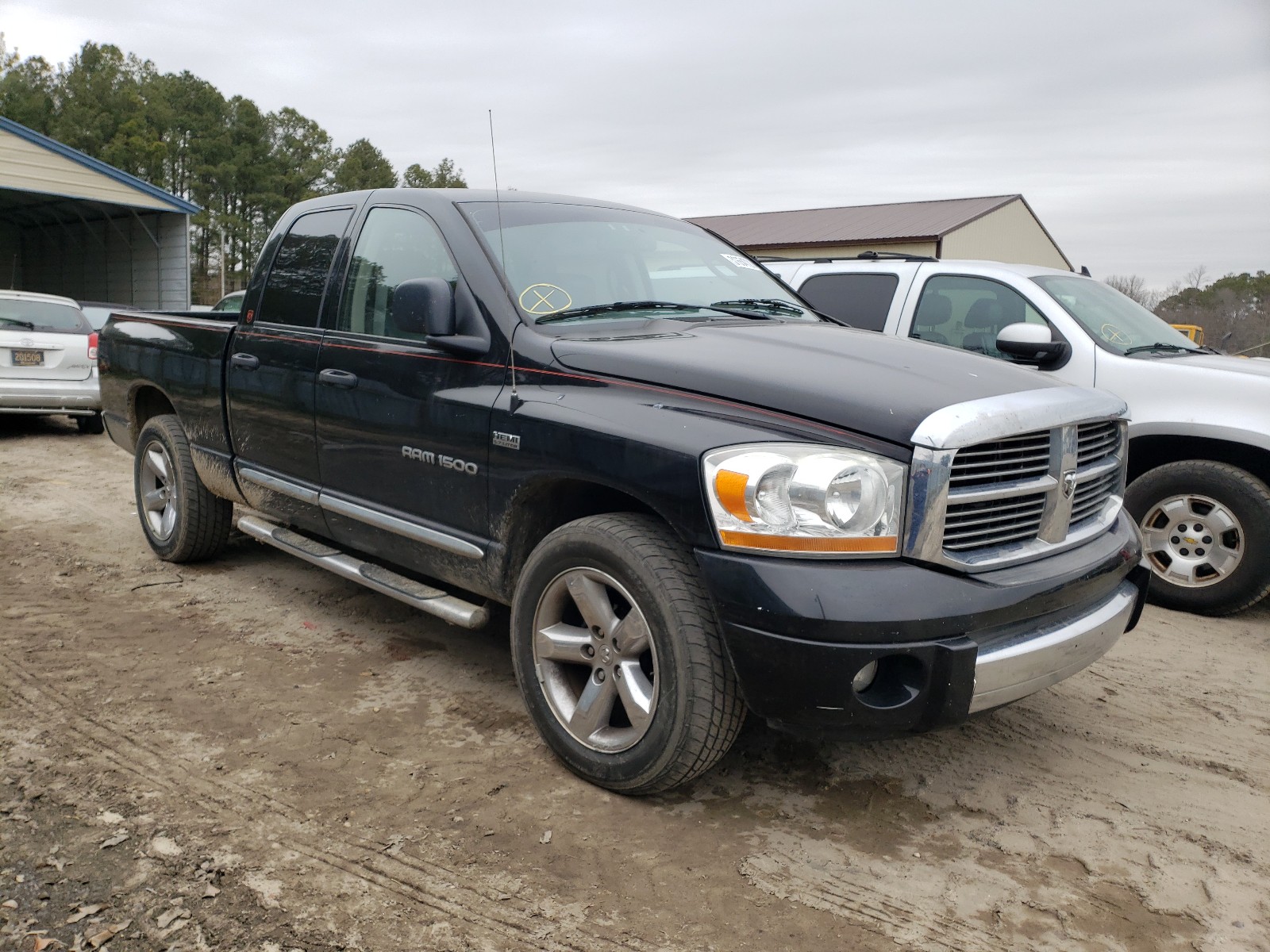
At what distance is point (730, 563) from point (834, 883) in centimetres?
89

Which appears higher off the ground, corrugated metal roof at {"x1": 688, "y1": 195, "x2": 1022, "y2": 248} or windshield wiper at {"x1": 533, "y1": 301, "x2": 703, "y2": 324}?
corrugated metal roof at {"x1": 688, "y1": 195, "x2": 1022, "y2": 248}

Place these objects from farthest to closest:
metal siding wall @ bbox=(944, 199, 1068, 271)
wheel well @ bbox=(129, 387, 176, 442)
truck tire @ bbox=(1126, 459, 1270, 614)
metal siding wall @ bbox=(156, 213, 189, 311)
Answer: metal siding wall @ bbox=(944, 199, 1068, 271) → metal siding wall @ bbox=(156, 213, 189, 311) → wheel well @ bbox=(129, 387, 176, 442) → truck tire @ bbox=(1126, 459, 1270, 614)

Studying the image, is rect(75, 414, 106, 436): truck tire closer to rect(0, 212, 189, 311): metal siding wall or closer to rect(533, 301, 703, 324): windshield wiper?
rect(533, 301, 703, 324): windshield wiper

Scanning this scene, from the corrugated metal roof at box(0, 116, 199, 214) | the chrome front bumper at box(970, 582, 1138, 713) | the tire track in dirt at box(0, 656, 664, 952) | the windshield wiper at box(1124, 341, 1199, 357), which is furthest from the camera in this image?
the corrugated metal roof at box(0, 116, 199, 214)

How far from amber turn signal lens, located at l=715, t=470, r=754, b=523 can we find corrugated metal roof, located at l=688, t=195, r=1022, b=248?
73.3 feet

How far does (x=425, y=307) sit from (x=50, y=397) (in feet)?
27.8

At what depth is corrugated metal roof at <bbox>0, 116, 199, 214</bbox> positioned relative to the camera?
20.6 m

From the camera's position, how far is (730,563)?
266 centimetres

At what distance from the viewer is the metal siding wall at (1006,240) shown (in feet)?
84.6

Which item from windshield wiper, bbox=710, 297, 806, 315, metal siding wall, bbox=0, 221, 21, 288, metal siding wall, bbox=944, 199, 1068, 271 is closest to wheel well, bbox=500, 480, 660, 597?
windshield wiper, bbox=710, 297, 806, 315

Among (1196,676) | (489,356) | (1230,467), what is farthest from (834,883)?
(1230,467)

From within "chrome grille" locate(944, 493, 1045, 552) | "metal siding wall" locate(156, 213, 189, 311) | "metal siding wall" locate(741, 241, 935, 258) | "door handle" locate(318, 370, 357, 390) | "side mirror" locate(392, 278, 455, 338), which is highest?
"metal siding wall" locate(741, 241, 935, 258)

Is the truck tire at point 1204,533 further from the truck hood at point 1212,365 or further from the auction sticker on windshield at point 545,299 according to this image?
the auction sticker on windshield at point 545,299

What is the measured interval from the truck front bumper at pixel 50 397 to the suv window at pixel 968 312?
A: 25.9 feet
